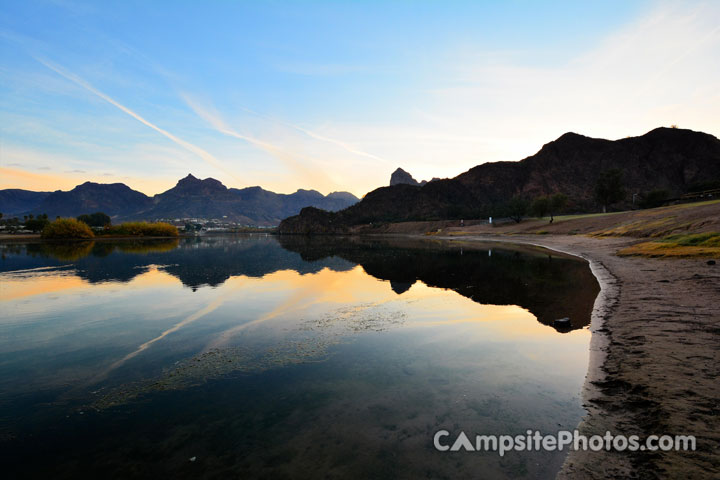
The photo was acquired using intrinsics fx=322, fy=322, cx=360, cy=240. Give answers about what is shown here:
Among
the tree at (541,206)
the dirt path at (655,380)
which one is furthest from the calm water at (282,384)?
the tree at (541,206)

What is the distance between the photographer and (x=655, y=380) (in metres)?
8.44

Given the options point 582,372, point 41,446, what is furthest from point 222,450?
point 582,372

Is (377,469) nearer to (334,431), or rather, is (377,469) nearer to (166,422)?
(334,431)

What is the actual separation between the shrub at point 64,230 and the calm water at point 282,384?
5866 inches

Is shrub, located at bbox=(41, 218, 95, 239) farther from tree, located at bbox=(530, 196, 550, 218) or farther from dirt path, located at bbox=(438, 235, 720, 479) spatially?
tree, located at bbox=(530, 196, 550, 218)

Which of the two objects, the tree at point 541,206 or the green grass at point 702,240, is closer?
the green grass at point 702,240

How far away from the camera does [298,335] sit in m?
14.9

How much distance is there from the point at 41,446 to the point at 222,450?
4025 mm

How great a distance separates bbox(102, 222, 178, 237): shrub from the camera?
161 m

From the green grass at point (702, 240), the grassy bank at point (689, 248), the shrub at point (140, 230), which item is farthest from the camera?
the shrub at point (140, 230)

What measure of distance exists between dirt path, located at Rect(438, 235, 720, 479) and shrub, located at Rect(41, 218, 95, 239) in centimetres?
17792

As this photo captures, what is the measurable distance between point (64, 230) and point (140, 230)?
35.8 metres

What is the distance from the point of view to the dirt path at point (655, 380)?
18.6 feet

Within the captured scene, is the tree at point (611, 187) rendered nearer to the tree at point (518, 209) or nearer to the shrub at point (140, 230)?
the tree at point (518, 209)
